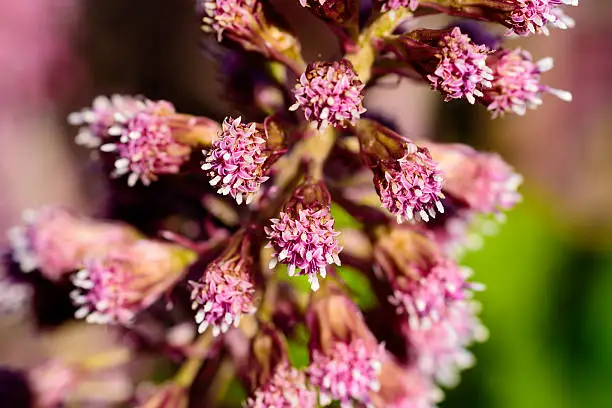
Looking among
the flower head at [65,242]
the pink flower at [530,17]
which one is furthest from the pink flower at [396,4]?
the flower head at [65,242]

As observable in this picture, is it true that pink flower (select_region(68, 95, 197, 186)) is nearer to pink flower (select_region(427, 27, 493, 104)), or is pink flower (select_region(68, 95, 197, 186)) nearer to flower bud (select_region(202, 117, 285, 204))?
flower bud (select_region(202, 117, 285, 204))

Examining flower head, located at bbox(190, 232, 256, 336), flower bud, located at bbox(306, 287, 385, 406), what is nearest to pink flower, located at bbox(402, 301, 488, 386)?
flower bud, located at bbox(306, 287, 385, 406)

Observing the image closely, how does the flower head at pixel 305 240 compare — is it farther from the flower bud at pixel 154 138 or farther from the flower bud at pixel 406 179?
the flower bud at pixel 154 138

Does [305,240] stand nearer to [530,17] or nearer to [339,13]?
[339,13]

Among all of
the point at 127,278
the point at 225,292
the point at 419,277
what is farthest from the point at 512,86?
the point at 127,278

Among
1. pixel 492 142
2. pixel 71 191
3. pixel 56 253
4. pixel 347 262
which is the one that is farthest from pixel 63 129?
pixel 347 262

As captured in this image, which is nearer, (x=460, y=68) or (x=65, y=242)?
(x=460, y=68)
